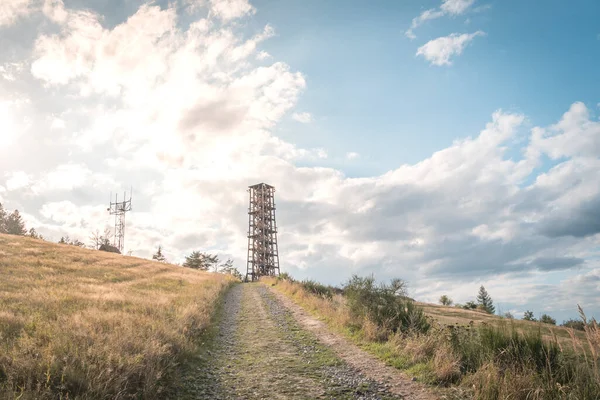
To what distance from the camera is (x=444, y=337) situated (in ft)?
33.8

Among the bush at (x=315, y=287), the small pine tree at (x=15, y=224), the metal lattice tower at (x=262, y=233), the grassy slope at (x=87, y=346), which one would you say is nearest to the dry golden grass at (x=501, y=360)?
the grassy slope at (x=87, y=346)

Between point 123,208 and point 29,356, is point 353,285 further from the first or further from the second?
point 123,208

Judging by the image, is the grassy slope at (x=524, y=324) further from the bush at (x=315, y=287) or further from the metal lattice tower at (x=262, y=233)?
the metal lattice tower at (x=262, y=233)

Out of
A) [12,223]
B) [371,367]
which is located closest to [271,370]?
[371,367]

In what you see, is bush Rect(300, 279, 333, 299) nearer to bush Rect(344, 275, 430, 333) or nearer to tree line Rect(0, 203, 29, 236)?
bush Rect(344, 275, 430, 333)

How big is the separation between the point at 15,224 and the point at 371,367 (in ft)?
366

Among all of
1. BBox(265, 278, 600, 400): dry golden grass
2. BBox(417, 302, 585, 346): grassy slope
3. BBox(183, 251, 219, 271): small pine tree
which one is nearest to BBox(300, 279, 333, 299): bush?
BBox(417, 302, 585, 346): grassy slope

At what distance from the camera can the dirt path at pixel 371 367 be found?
7809 millimetres

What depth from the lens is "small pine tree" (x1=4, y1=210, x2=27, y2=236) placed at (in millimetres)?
88431

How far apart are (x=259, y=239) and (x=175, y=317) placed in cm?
6286

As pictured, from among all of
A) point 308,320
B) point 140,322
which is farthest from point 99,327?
point 308,320

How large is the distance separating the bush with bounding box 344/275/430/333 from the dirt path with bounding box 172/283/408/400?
98.1 inches

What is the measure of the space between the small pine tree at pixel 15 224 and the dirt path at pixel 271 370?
101 metres

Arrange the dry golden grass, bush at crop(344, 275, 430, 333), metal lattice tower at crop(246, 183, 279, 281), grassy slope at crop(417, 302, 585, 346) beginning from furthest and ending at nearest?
metal lattice tower at crop(246, 183, 279, 281) < bush at crop(344, 275, 430, 333) < grassy slope at crop(417, 302, 585, 346) < the dry golden grass
